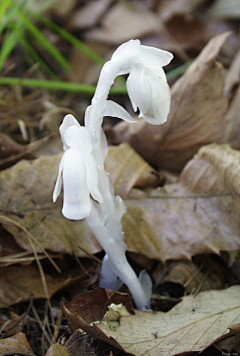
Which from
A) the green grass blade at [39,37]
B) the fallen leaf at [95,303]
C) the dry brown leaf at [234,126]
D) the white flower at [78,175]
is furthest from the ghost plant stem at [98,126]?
the green grass blade at [39,37]

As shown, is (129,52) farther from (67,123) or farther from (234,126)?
(234,126)

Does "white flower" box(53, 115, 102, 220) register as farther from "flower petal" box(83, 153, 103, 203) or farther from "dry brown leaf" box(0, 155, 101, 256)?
"dry brown leaf" box(0, 155, 101, 256)

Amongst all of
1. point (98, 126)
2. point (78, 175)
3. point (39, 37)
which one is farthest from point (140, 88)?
point (39, 37)

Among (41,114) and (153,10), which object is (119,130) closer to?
(41,114)

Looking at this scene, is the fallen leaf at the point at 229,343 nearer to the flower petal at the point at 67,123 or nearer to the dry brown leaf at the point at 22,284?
the dry brown leaf at the point at 22,284

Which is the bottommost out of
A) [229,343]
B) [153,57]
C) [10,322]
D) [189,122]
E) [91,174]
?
[229,343]

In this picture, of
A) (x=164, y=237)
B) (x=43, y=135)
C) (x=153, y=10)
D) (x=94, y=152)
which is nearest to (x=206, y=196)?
(x=164, y=237)
